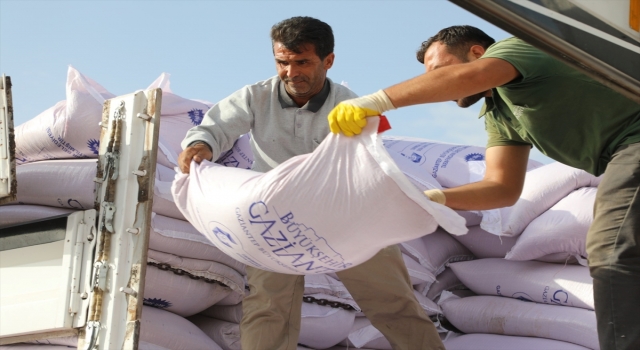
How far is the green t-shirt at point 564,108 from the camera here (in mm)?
2012

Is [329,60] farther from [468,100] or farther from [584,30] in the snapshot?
[584,30]

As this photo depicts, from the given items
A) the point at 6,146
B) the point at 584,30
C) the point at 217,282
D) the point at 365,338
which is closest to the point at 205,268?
the point at 217,282

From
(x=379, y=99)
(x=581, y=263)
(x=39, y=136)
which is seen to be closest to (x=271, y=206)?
(x=379, y=99)

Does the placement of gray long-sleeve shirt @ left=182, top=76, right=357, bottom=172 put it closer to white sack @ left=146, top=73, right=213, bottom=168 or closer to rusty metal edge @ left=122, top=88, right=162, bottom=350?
rusty metal edge @ left=122, top=88, right=162, bottom=350

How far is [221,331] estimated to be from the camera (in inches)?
119

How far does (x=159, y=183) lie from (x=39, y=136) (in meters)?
0.68

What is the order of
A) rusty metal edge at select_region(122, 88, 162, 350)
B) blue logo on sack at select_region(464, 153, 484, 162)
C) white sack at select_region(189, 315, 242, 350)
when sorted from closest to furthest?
rusty metal edge at select_region(122, 88, 162, 350)
white sack at select_region(189, 315, 242, 350)
blue logo on sack at select_region(464, 153, 484, 162)

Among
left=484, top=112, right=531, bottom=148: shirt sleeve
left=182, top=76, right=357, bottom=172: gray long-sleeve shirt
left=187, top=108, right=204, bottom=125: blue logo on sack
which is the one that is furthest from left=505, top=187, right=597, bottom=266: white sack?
left=187, top=108, right=204, bottom=125: blue logo on sack

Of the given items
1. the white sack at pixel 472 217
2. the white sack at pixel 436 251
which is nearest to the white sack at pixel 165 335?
the white sack at pixel 436 251

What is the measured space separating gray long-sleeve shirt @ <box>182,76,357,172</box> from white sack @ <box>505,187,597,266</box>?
3.63ft

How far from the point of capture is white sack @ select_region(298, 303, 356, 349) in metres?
2.97

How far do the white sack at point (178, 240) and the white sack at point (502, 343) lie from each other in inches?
40.8

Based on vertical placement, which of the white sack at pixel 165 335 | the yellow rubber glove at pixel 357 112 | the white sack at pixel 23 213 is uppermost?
the white sack at pixel 23 213

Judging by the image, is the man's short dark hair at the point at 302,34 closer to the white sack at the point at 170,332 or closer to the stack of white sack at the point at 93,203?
the stack of white sack at the point at 93,203
